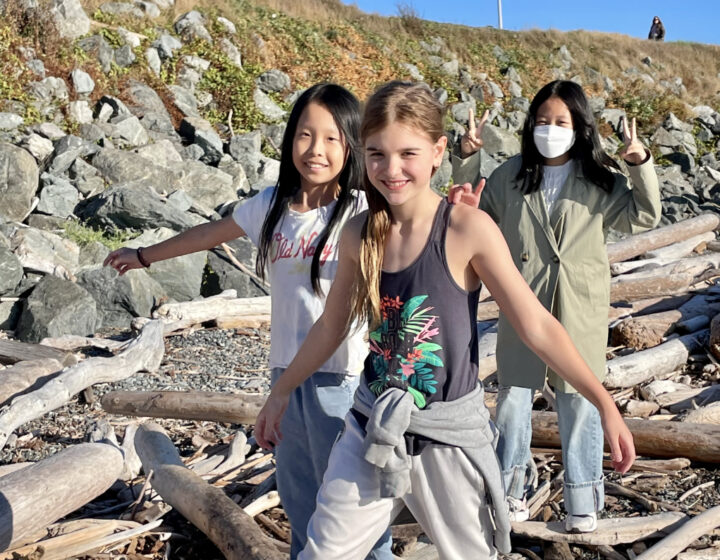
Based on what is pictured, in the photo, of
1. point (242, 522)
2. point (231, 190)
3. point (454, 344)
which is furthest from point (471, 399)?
point (231, 190)

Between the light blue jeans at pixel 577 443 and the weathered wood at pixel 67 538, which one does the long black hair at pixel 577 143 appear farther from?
the weathered wood at pixel 67 538

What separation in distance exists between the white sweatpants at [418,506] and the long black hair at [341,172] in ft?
2.63

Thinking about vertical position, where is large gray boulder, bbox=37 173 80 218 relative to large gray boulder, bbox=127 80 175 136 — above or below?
below

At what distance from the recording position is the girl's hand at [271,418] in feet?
8.75

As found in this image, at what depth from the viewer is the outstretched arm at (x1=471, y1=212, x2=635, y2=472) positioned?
2.21 meters

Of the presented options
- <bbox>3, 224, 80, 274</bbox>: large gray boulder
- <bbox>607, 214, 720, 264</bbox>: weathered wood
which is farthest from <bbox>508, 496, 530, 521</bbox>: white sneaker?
<bbox>607, 214, 720, 264</bbox>: weathered wood

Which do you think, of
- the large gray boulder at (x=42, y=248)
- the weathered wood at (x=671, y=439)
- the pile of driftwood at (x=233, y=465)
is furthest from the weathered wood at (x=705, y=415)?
the large gray boulder at (x=42, y=248)

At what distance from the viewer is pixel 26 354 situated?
6820 millimetres

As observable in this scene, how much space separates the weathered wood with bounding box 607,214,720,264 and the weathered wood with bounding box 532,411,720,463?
6.12 metres

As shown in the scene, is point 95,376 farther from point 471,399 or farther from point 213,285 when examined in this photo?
point 471,399

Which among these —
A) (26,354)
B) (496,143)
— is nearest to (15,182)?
(26,354)

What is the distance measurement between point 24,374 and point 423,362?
4.71 m

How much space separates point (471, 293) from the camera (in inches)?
94.6

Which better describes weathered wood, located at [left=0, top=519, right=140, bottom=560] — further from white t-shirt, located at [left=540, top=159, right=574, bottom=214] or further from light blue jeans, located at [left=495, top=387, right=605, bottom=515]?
white t-shirt, located at [left=540, top=159, right=574, bottom=214]
